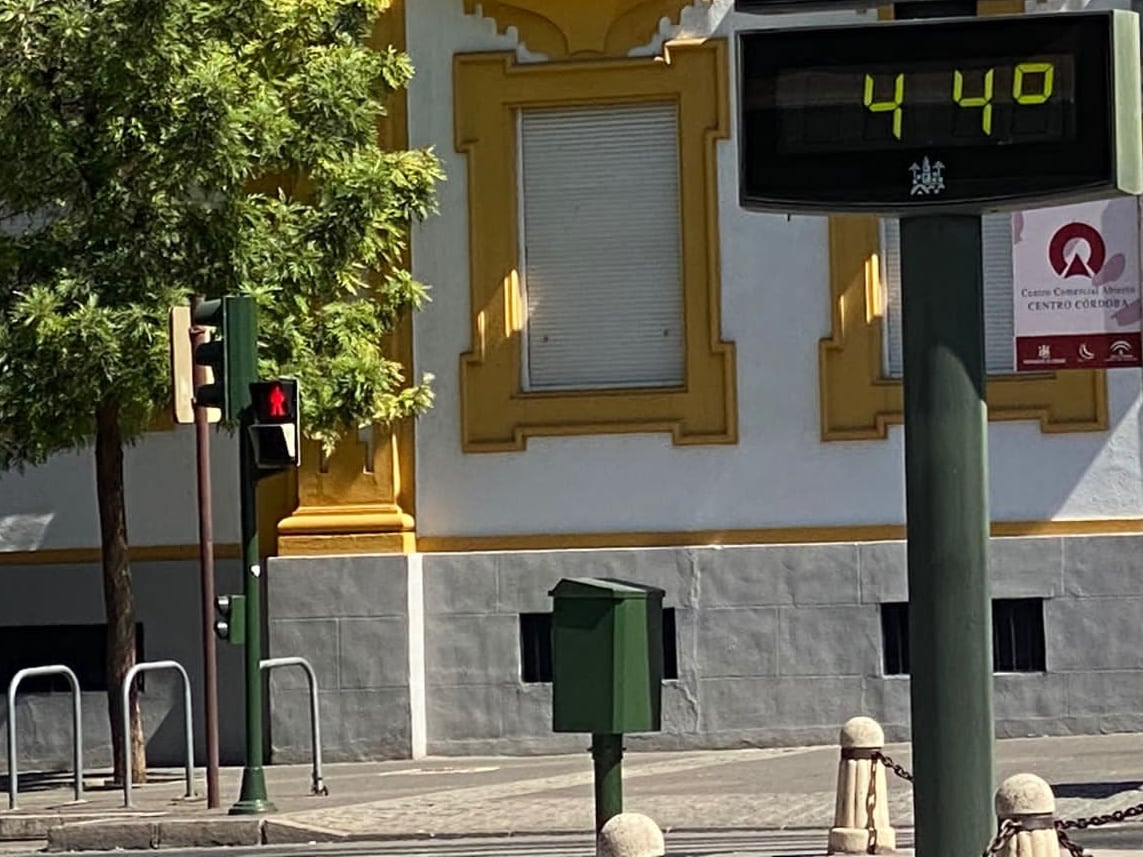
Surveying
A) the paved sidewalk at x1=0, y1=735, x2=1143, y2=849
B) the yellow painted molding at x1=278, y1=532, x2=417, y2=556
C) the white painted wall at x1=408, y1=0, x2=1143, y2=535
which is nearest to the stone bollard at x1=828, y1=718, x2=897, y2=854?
the paved sidewalk at x1=0, y1=735, x2=1143, y2=849

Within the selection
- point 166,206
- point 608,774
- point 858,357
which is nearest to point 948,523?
point 608,774

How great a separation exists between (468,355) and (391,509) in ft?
4.41

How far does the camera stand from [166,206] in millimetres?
17094

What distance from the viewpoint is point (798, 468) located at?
1942 cm

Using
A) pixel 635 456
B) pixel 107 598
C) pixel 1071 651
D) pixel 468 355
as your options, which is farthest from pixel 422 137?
pixel 1071 651

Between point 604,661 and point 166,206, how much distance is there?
8.40 metres

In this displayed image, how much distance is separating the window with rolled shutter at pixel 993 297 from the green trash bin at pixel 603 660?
9982 millimetres

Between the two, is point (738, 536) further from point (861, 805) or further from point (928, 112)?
point (928, 112)

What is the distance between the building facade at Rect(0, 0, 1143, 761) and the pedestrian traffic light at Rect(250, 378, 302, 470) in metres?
4.22

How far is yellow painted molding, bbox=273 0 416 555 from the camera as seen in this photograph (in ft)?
64.4

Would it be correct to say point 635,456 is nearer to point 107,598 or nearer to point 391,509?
point 391,509

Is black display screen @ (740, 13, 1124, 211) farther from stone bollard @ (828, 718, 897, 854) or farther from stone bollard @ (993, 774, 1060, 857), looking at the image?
stone bollard @ (828, 718, 897, 854)

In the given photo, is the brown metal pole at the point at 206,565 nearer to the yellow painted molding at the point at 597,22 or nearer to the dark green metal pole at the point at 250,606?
the dark green metal pole at the point at 250,606

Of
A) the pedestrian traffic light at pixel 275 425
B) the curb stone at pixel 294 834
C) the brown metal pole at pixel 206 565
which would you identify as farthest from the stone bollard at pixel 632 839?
the brown metal pole at pixel 206 565
